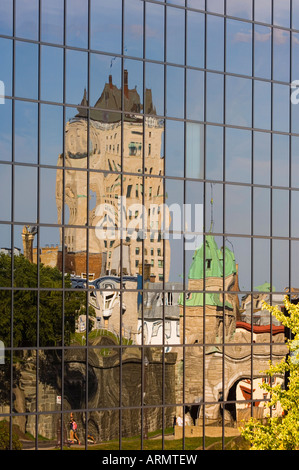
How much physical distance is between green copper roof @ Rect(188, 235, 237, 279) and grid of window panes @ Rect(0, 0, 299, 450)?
6 centimetres

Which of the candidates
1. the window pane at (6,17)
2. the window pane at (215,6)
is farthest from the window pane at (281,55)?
the window pane at (6,17)

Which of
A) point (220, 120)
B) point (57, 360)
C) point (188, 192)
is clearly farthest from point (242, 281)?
point (57, 360)

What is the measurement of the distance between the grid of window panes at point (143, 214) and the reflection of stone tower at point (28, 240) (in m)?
0.05

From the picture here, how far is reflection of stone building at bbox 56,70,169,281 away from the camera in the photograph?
92.0 feet

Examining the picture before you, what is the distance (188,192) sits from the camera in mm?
30172

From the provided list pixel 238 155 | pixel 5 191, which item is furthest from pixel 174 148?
pixel 5 191

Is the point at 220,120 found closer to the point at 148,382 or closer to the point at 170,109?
the point at 170,109

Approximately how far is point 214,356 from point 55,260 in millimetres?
8067

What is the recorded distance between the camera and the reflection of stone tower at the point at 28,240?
27078 mm

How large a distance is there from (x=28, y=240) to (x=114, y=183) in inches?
166

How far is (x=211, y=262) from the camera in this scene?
30.8m

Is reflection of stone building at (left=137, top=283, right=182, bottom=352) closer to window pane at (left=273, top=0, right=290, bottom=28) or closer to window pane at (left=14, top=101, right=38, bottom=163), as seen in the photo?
window pane at (left=14, top=101, right=38, bottom=163)

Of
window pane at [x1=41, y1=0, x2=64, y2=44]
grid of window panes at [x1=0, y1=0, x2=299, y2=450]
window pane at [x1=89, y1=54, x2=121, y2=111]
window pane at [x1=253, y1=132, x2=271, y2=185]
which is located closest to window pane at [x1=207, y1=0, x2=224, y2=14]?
grid of window panes at [x1=0, y1=0, x2=299, y2=450]

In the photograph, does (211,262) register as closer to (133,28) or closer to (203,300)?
(203,300)
